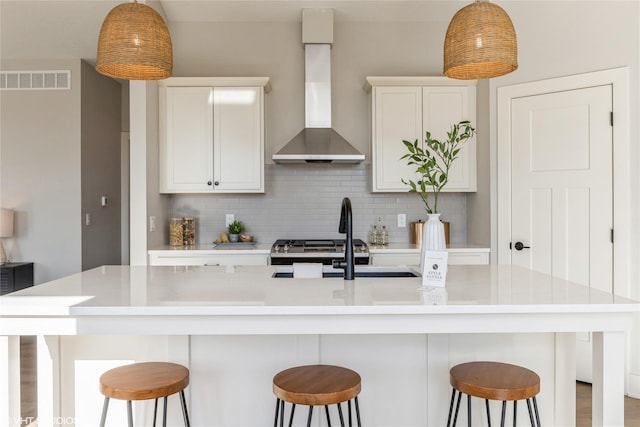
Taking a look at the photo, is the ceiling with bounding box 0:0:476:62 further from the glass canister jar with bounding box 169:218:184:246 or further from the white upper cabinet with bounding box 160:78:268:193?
the glass canister jar with bounding box 169:218:184:246

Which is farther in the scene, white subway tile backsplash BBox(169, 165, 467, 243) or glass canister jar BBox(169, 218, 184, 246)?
white subway tile backsplash BBox(169, 165, 467, 243)

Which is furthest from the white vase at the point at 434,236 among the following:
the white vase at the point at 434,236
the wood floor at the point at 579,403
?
the wood floor at the point at 579,403

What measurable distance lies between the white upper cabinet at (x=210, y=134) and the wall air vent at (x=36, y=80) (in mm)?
1518

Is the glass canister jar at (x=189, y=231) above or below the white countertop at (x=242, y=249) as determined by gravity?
above

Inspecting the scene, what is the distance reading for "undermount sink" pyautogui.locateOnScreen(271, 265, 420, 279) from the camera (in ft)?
8.34

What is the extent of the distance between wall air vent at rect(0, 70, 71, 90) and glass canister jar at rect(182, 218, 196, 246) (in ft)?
6.53

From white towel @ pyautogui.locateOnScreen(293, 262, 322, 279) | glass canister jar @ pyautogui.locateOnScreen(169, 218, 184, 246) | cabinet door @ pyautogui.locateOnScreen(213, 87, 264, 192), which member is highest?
cabinet door @ pyautogui.locateOnScreen(213, 87, 264, 192)

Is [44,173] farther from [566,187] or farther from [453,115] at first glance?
[566,187]

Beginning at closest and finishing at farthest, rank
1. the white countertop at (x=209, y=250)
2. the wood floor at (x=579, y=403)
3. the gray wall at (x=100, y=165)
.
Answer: the wood floor at (x=579, y=403) → the white countertop at (x=209, y=250) → the gray wall at (x=100, y=165)

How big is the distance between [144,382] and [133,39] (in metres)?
1.37

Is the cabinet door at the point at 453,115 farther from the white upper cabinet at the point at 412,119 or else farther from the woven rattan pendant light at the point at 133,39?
the woven rattan pendant light at the point at 133,39

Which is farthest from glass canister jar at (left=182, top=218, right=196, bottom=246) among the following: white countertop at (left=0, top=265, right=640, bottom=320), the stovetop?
white countertop at (left=0, top=265, right=640, bottom=320)

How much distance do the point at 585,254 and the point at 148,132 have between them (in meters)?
3.40

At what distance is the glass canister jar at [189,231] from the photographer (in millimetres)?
4391
